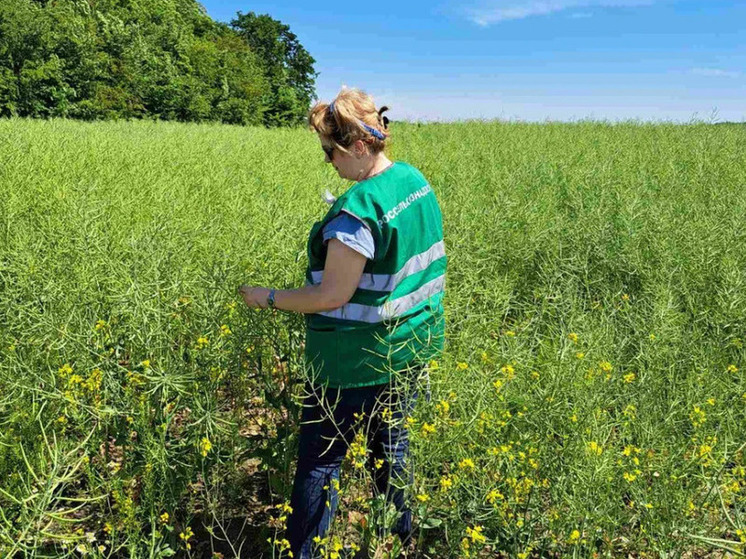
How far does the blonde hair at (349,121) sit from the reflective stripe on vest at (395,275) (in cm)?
37

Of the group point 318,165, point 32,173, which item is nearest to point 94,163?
point 32,173

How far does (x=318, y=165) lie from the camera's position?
356 inches

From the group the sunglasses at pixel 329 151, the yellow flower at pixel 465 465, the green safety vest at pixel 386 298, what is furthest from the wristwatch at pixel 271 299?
the yellow flower at pixel 465 465

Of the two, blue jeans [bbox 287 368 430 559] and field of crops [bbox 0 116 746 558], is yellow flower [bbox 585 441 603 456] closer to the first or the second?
field of crops [bbox 0 116 746 558]

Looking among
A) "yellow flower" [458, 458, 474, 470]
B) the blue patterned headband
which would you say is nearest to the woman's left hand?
the blue patterned headband

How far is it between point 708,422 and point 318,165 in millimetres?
7449

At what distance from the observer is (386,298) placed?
191 cm

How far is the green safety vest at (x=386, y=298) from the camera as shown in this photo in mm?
1842

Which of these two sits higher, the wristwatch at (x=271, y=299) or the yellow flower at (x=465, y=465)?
the wristwatch at (x=271, y=299)

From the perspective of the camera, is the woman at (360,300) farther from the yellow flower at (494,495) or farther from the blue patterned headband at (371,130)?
the yellow flower at (494,495)

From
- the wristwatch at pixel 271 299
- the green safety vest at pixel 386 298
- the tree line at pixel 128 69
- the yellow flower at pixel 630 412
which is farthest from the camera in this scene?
the tree line at pixel 128 69

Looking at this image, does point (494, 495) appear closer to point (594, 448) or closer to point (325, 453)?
point (594, 448)

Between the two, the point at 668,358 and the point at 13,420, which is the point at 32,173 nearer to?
the point at 13,420

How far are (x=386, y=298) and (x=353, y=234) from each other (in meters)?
0.27
